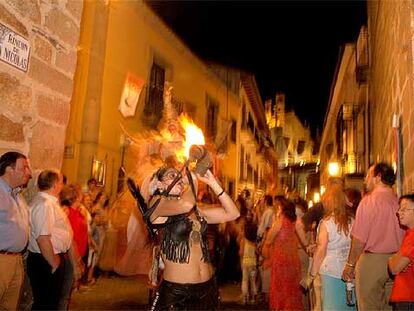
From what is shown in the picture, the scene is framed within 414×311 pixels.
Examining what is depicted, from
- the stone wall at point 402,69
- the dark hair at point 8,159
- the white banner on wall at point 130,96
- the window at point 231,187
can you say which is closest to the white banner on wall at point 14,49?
the dark hair at point 8,159

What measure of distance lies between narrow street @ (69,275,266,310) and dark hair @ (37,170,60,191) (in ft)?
9.62

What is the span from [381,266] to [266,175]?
31213 millimetres

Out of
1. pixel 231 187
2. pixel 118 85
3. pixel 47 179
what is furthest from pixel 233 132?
pixel 47 179

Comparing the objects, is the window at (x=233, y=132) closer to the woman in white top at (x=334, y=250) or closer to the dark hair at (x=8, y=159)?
the woman in white top at (x=334, y=250)

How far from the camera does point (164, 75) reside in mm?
13469

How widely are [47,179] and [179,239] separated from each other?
125cm

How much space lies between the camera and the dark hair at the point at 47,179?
139 inches

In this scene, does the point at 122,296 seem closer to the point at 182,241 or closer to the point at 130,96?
the point at 182,241

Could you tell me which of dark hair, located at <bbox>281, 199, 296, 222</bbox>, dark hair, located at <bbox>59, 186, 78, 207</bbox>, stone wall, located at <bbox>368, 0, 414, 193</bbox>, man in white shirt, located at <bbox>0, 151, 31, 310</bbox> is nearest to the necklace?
man in white shirt, located at <bbox>0, 151, 31, 310</bbox>

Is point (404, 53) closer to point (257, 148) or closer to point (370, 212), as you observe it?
point (370, 212)

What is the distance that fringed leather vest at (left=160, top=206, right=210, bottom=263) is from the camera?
3119 mm

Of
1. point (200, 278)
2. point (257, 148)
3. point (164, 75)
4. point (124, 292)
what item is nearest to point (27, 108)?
point (200, 278)

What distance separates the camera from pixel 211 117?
17984 mm

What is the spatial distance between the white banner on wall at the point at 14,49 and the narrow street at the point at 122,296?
12.8ft
